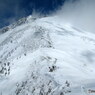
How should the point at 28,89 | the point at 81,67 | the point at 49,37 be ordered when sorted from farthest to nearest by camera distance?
1. the point at 49,37
2. the point at 81,67
3. the point at 28,89

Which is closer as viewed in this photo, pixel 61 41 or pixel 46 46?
pixel 46 46

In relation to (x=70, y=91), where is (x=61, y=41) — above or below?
below

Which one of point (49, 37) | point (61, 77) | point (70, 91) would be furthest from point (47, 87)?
point (49, 37)

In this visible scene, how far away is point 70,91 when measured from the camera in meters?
13.3

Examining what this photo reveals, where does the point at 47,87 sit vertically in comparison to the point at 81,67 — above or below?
above

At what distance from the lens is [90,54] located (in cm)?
2831

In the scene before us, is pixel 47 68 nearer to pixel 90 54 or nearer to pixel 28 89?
pixel 28 89

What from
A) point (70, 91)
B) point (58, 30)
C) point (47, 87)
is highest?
point (70, 91)

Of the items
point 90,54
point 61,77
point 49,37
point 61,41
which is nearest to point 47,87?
point 61,77

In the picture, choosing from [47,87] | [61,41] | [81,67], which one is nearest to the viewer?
[47,87]

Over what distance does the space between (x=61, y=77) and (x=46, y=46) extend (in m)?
13.1

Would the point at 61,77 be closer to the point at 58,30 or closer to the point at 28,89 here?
the point at 28,89

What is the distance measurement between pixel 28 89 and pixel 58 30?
85.3ft

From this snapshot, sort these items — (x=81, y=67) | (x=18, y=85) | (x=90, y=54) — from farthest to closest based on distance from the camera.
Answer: (x=90, y=54), (x=81, y=67), (x=18, y=85)
